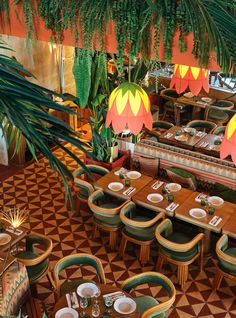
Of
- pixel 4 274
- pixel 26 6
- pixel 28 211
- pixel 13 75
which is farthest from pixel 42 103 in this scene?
pixel 28 211

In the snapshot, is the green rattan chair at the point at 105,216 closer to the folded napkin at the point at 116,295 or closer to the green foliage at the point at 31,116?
the folded napkin at the point at 116,295

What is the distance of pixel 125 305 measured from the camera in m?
4.15

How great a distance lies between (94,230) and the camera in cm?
627

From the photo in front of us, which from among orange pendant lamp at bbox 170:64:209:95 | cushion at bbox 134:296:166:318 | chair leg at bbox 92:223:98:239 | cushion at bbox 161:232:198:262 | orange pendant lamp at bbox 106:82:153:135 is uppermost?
orange pendant lamp at bbox 170:64:209:95

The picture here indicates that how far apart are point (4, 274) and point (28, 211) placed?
2638mm

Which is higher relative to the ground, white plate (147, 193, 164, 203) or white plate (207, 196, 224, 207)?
white plate (207, 196, 224, 207)

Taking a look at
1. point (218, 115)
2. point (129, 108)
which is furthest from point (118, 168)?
point (129, 108)

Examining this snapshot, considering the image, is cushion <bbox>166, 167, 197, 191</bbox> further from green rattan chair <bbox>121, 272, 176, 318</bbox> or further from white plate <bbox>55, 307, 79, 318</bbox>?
white plate <bbox>55, 307, 79, 318</bbox>

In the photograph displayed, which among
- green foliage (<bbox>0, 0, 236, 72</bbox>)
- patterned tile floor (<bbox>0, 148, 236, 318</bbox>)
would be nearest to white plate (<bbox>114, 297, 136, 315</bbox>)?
patterned tile floor (<bbox>0, 148, 236, 318</bbox>)

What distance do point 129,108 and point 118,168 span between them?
400 cm

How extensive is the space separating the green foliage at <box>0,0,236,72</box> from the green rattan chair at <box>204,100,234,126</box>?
7.84 meters

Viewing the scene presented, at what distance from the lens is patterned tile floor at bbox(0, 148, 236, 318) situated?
5219 millimetres

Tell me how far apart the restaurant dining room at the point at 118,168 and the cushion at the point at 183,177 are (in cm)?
2

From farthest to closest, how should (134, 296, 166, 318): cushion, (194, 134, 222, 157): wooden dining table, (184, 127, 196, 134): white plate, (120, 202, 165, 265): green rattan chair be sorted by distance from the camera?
(184, 127, 196, 134): white plate < (194, 134, 222, 157): wooden dining table < (120, 202, 165, 265): green rattan chair < (134, 296, 166, 318): cushion
